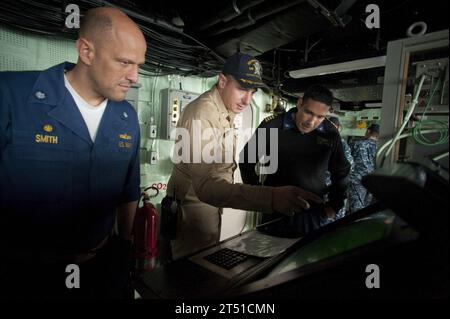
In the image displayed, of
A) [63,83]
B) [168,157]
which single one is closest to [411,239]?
[63,83]

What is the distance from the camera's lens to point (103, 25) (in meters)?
1.27

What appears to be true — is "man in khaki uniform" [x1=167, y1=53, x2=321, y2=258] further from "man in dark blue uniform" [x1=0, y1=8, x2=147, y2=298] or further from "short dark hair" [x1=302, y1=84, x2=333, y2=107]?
"short dark hair" [x1=302, y1=84, x2=333, y2=107]

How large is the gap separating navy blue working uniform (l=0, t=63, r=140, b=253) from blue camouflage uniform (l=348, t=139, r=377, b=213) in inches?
158

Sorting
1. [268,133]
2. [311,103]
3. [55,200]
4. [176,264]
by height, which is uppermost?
[311,103]

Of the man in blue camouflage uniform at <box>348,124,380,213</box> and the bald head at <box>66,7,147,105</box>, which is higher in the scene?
the bald head at <box>66,7,147,105</box>

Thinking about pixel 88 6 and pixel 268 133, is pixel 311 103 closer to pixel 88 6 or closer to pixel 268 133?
pixel 268 133

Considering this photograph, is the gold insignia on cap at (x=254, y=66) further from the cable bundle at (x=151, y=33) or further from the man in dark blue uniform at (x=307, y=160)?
the cable bundle at (x=151, y=33)

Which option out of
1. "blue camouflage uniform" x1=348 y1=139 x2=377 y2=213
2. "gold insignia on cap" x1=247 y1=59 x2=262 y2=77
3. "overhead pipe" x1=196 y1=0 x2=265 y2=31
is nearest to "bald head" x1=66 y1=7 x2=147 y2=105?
"gold insignia on cap" x1=247 y1=59 x2=262 y2=77

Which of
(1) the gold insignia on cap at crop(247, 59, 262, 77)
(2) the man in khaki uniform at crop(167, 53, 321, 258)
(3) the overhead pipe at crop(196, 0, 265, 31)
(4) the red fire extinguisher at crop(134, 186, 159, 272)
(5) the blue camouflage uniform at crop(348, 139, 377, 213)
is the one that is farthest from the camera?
(5) the blue camouflage uniform at crop(348, 139, 377, 213)

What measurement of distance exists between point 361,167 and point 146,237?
3.68 metres

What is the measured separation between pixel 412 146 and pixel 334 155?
61.2 inches

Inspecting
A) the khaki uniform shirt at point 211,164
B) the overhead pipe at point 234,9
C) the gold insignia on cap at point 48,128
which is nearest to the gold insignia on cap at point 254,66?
the khaki uniform shirt at point 211,164

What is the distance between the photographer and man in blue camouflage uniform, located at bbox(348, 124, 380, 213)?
4.09 m

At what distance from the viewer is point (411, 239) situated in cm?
49
